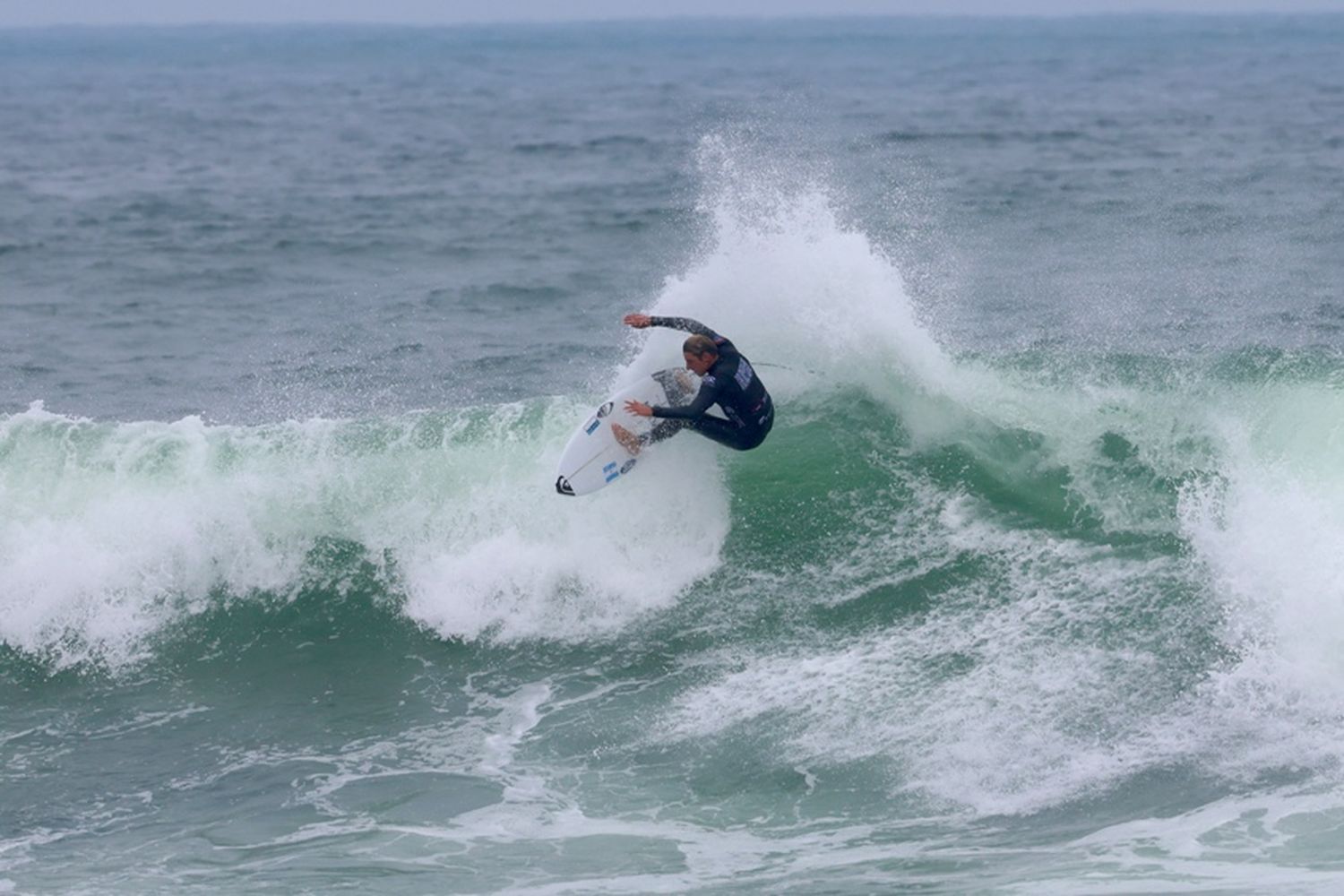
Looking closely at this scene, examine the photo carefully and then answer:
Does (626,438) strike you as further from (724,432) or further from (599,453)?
(724,432)

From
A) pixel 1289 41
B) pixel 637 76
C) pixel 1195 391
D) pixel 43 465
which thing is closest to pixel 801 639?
pixel 1195 391

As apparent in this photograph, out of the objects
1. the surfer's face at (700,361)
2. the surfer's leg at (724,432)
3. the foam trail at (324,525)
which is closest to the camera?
the surfer's face at (700,361)

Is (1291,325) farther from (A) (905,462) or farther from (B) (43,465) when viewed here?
(B) (43,465)

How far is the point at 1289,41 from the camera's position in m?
106

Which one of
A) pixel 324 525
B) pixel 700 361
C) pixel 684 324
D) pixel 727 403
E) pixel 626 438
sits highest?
pixel 684 324

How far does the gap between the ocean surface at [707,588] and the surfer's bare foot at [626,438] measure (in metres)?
0.51

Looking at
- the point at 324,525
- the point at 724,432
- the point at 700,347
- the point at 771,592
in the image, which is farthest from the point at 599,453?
the point at 324,525

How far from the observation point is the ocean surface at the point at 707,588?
33.8 feet

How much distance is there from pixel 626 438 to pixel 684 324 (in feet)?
3.18

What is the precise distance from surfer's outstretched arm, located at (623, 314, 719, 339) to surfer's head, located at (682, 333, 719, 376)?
0.23m

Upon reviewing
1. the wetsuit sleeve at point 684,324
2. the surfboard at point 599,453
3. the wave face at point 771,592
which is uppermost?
the wetsuit sleeve at point 684,324

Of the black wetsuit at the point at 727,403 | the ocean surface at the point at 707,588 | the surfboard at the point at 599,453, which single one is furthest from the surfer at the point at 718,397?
the ocean surface at the point at 707,588

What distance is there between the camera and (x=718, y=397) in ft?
40.2

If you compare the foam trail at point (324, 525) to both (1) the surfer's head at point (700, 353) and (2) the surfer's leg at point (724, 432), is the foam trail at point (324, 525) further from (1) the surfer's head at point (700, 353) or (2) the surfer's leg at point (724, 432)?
(1) the surfer's head at point (700, 353)
